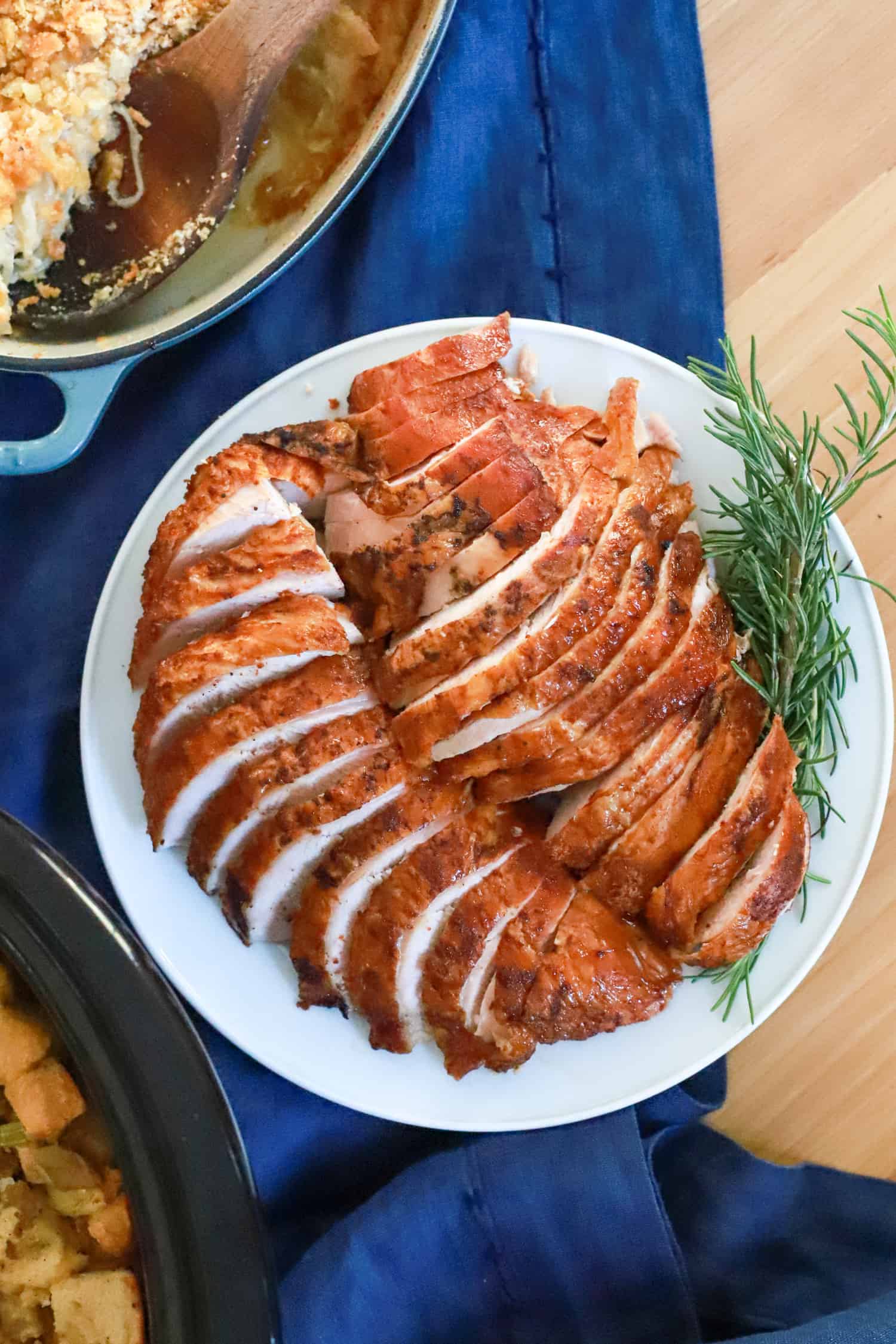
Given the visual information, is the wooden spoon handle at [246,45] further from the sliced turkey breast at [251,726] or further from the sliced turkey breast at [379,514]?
the sliced turkey breast at [251,726]

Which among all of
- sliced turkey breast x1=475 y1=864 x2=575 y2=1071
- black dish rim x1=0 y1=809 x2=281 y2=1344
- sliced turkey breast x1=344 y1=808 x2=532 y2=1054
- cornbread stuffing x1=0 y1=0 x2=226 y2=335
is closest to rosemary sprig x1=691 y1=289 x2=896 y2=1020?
sliced turkey breast x1=475 y1=864 x2=575 y2=1071

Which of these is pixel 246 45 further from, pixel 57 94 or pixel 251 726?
pixel 251 726

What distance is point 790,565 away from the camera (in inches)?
58.2

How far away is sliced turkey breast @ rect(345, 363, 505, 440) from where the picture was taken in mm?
1491

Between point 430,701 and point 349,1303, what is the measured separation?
98 centimetres

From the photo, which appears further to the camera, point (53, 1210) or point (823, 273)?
point (823, 273)

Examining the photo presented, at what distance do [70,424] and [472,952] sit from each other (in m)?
0.96

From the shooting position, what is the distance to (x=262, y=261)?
1.59m

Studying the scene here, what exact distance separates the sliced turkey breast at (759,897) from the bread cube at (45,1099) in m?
0.81

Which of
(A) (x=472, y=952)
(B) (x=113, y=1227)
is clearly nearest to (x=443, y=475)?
(A) (x=472, y=952)

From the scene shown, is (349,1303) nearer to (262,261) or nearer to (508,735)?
(508,735)

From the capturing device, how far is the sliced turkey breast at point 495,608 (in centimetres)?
143

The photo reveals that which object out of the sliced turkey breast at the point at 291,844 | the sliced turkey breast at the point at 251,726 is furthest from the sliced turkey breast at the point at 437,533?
the sliced turkey breast at the point at 291,844

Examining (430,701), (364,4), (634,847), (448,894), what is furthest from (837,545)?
(364,4)
